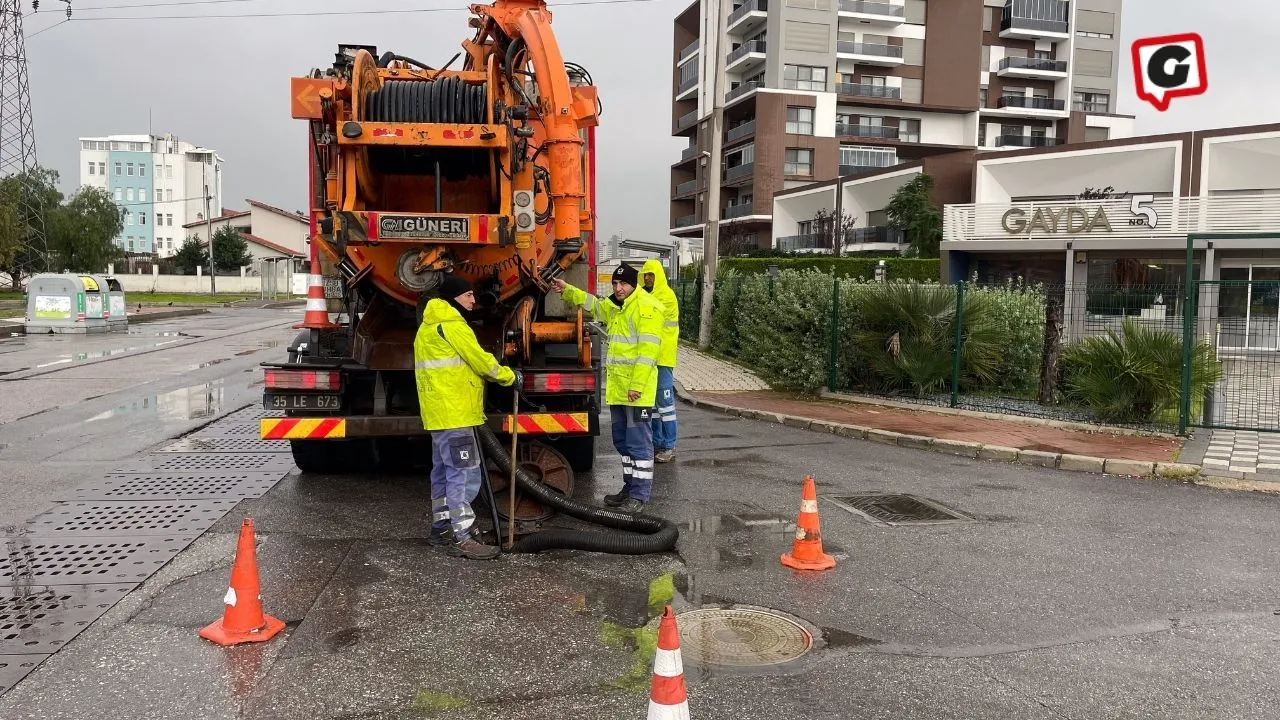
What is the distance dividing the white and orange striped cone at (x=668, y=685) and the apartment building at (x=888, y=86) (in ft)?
186

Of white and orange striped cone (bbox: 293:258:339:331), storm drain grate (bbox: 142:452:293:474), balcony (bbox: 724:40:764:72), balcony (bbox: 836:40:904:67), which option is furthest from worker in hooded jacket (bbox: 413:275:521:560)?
balcony (bbox: 836:40:904:67)

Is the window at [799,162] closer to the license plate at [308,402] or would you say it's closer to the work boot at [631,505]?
the work boot at [631,505]

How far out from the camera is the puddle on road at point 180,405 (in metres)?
11.3

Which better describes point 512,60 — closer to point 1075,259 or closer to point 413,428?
point 413,428

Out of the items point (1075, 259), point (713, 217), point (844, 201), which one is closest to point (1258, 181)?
point (1075, 259)

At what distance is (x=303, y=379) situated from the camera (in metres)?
7.03

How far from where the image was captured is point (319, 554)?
586 cm

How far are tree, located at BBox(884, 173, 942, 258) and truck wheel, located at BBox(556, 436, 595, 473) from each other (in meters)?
37.5

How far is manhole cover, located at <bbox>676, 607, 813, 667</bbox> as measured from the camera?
14.4 feet

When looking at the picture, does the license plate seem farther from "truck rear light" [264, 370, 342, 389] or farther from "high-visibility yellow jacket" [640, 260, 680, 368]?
"high-visibility yellow jacket" [640, 260, 680, 368]

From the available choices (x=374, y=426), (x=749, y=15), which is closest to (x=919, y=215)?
(x=749, y=15)

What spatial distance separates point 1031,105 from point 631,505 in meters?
70.0

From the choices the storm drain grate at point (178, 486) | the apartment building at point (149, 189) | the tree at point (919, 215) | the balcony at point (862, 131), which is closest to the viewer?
the storm drain grate at point (178, 486)

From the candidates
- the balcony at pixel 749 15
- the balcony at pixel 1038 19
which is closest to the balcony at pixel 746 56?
the balcony at pixel 749 15
